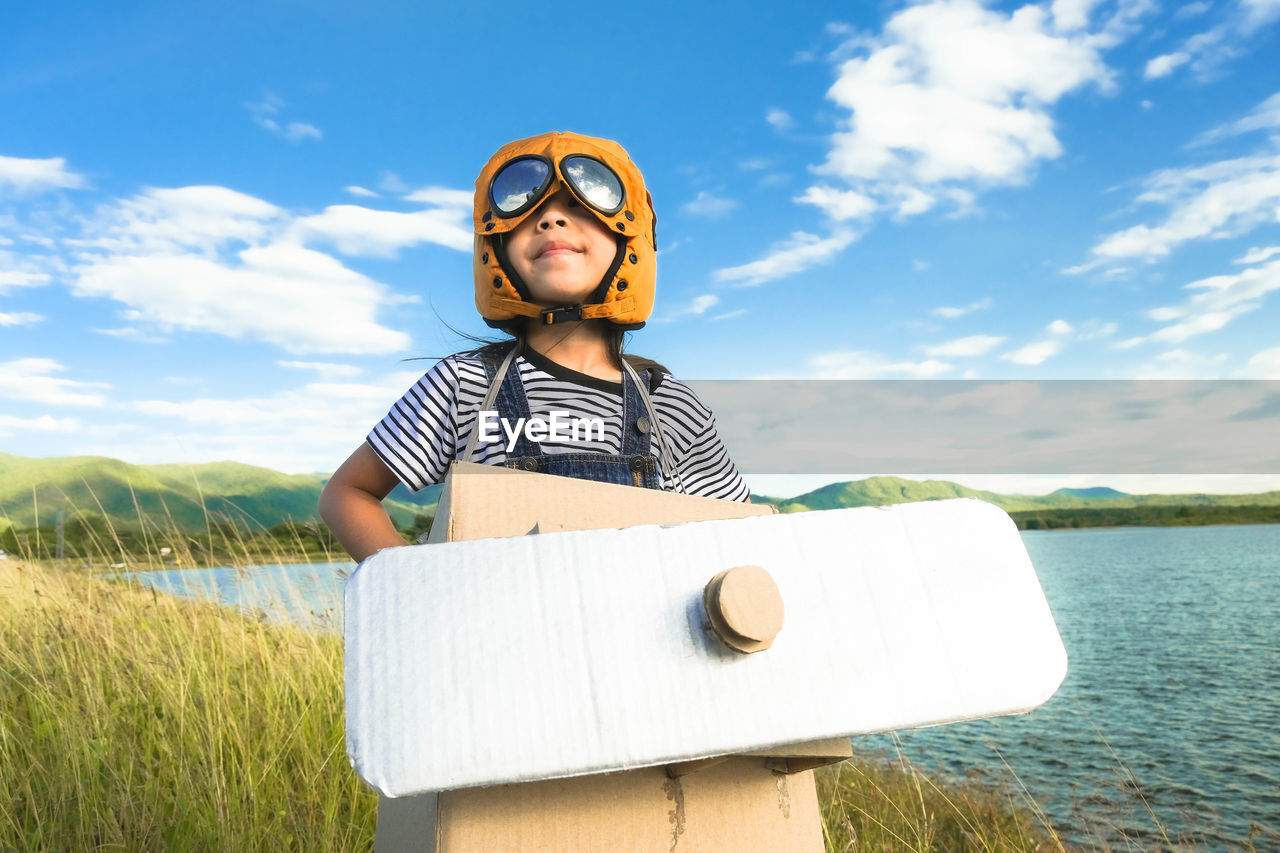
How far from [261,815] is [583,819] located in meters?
1.76

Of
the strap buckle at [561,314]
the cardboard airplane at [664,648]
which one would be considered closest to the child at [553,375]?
the strap buckle at [561,314]

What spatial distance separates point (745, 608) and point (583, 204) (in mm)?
1051

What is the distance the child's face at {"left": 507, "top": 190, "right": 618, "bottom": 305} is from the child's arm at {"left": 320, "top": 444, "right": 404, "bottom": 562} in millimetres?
457

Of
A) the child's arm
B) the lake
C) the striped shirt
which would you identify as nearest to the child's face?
the striped shirt

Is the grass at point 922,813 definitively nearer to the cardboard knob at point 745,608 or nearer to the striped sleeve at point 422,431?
the striped sleeve at point 422,431

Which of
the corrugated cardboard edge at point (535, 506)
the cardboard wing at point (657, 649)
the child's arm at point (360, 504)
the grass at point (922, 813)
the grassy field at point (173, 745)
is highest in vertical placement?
the child's arm at point (360, 504)

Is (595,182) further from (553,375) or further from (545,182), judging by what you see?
(553,375)

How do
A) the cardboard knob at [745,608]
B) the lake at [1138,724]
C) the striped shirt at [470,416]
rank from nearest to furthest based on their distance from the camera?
the cardboard knob at [745,608] < the striped shirt at [470,416] < the lake at [1138,724]

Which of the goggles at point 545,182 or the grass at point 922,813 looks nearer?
Answer: the goggles at point 545,182

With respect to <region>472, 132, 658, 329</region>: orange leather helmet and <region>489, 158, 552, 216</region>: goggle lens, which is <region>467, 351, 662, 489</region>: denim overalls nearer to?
<region>472, 132, 658, 329</region>: orange leather helmet

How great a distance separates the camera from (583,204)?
1.50 meters

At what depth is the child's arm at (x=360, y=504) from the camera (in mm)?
1377

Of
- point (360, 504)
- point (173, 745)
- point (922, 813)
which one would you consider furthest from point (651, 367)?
point (922, 813)

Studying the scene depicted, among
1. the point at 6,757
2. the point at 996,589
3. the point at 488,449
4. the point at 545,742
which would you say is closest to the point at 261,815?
the point at 6,757
